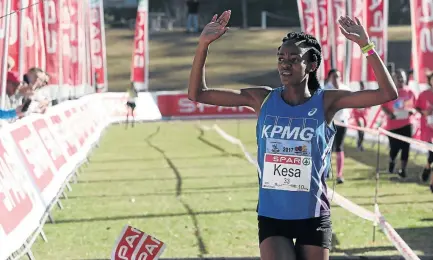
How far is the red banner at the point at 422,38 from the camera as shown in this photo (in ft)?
51.2

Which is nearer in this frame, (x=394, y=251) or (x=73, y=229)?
(x=394, y=251)

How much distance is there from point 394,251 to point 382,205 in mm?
3600

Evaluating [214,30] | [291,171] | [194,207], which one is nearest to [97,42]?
[194,207]

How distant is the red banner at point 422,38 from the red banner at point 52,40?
7.66 meters

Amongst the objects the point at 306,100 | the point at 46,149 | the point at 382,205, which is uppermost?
the point at 306,100

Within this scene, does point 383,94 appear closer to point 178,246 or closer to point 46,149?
point 178,246

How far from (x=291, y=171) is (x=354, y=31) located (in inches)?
32.6

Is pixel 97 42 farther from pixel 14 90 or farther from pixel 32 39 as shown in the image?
pixel 14 90

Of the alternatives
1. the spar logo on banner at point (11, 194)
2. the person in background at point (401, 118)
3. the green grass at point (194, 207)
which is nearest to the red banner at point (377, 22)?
the green grass at point (194, 207)

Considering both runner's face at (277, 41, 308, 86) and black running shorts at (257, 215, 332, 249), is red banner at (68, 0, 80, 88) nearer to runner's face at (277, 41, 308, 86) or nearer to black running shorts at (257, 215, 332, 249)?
runner's face at (277, 41, 308, 86)

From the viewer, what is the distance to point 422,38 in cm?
1577

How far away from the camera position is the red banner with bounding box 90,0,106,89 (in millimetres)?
29938

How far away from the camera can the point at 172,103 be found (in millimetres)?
40219

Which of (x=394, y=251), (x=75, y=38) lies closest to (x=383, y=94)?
(x=394, y=251)
